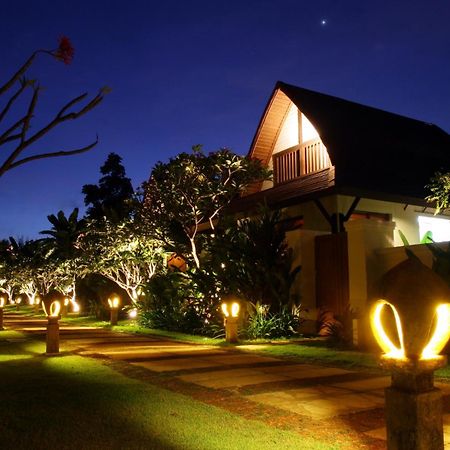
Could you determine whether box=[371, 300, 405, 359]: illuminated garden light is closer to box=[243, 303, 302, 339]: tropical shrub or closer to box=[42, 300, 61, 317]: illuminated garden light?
box=[42, 300, 61, 317]: illuminated garden light

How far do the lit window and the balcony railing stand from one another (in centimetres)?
425

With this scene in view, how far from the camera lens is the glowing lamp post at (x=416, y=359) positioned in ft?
12.3

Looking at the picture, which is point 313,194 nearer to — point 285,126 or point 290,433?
point 285,126

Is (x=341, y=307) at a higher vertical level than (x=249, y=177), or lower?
lower

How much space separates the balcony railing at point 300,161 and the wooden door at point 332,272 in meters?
3.25

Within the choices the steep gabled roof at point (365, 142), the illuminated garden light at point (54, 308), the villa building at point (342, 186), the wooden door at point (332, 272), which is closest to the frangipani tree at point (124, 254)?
the villa building at point (342, 186)

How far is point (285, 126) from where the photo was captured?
20547mm

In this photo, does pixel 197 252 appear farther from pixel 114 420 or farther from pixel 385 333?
pixel 385 333

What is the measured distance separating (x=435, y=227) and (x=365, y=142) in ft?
13.7

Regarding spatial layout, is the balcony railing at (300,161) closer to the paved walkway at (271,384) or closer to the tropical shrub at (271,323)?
the tropical shrub at (271,323)

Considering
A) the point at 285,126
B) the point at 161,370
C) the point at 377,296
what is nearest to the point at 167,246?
the point at 285,126

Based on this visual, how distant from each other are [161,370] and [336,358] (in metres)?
3.56

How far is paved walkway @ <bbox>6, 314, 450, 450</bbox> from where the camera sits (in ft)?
20.0

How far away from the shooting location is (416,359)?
3832 mm
